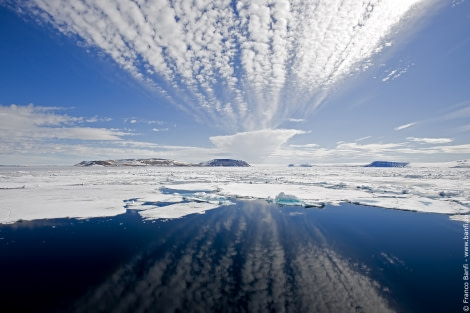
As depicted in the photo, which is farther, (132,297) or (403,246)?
(403,246)

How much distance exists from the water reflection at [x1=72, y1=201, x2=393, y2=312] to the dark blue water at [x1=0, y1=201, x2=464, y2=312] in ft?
0.08

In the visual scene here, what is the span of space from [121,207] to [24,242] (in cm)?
533

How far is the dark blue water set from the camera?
15.1 feet

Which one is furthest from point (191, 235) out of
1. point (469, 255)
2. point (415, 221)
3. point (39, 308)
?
point (415, 221)

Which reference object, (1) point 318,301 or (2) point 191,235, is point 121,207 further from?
(1) point 318,301

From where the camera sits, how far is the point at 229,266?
6.08 meters

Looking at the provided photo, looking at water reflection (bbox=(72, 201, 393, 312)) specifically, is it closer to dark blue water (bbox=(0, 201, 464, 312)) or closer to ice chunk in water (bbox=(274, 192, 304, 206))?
dark blue water (bbox=(0, 201, 464, 312))

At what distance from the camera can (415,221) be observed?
36.2 ft

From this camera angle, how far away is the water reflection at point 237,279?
4.50 meters

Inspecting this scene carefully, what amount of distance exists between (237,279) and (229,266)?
67cm

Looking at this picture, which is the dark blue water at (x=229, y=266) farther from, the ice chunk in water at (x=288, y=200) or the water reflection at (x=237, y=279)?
the ice chunk in water at (x=288, y=200)

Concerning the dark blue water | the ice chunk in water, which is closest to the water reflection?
the dark blue water

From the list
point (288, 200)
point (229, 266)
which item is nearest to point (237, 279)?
point (229, 266)

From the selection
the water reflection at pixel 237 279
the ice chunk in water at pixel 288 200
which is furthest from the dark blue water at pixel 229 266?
the ice chunk in water at pixel 288 200
